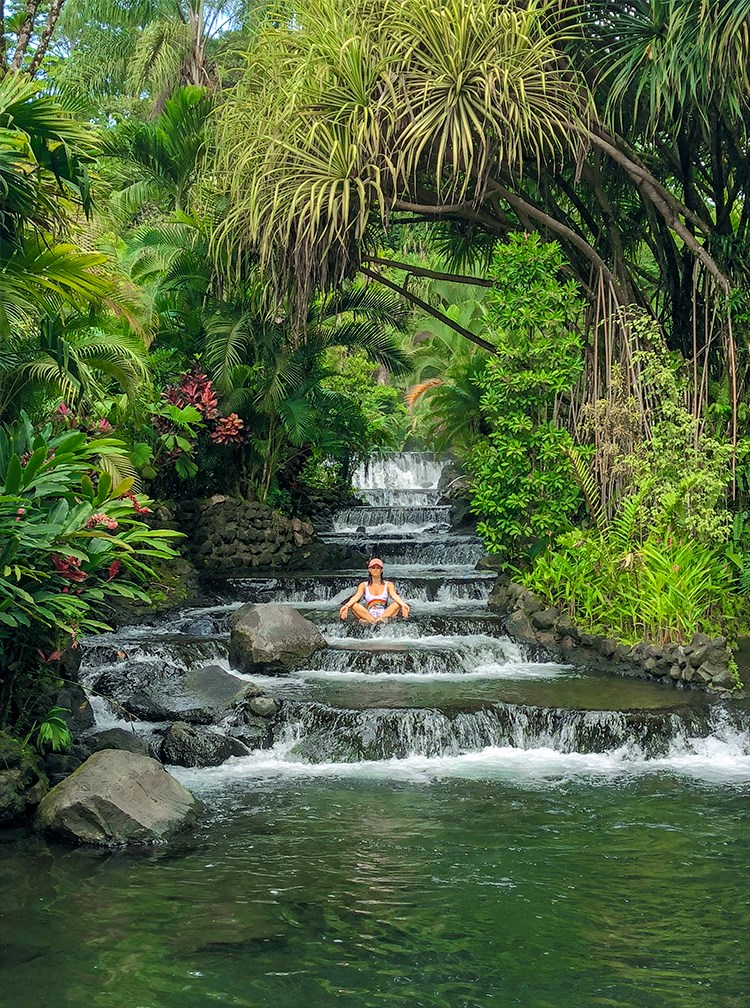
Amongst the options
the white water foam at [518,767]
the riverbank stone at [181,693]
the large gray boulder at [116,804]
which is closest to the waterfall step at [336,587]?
the riverbank stone at [181,693]

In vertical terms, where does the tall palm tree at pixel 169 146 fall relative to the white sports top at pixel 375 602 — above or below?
above

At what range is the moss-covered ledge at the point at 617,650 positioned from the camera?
34.2 feet

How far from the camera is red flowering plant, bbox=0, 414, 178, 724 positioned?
701 centimetres

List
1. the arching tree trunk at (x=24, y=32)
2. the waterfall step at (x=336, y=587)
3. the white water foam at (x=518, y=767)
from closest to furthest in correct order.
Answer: the white water foam at (x=518, y=767) → the arching tree trunk at (x=24, y=32) → the waterfall step at (x=336, y=587)

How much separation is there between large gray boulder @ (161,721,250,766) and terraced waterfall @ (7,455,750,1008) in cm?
13

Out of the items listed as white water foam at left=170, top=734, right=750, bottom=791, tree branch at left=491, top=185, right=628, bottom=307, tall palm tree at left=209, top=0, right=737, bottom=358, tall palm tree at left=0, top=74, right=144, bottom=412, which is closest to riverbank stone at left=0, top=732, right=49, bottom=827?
white water foam at left=170, top=734, right=750, bottom=791

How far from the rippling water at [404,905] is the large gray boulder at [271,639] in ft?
9.75

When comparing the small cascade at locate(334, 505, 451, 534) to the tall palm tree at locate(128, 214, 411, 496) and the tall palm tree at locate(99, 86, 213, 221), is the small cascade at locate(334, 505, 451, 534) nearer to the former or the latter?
the tall palm tree at locate(128, 214, 411, 496)

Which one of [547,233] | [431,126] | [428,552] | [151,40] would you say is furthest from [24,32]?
[151,40]

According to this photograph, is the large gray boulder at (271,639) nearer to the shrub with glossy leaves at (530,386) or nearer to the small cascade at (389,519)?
the shrub with glossy leaves at (530,386)

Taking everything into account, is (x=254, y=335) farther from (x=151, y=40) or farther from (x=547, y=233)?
(x=151, y=40)

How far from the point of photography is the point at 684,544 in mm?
11211

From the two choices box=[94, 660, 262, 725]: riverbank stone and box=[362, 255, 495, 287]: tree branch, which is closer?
box=[94, 660, 262, 725]: riverbank stone

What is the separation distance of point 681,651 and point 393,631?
9.80 feet
